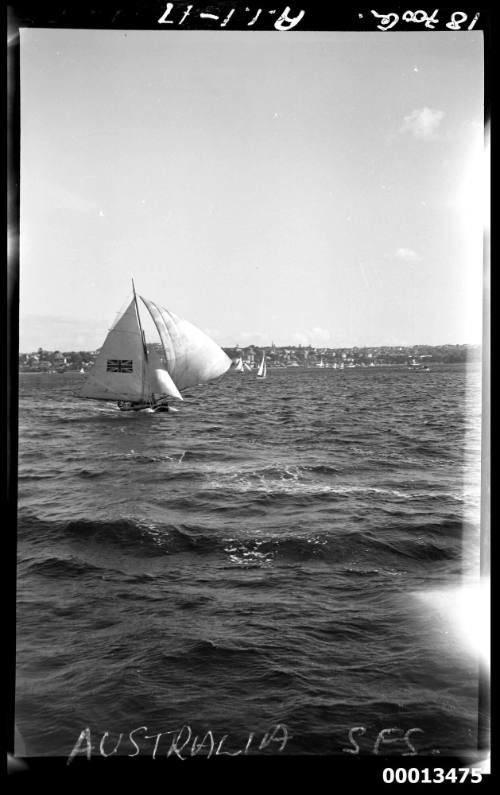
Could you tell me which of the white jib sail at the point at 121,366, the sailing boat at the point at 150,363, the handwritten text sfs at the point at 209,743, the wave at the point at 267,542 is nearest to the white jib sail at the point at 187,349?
→ the sailing boat at the point at 150,363

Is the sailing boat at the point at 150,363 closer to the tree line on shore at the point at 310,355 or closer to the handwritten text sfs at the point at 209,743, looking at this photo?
the tree line on shore at the point at 310,355

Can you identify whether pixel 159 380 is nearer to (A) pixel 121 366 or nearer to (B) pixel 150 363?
(B) pixel 150 363

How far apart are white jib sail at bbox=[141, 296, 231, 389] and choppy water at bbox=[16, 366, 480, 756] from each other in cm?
13

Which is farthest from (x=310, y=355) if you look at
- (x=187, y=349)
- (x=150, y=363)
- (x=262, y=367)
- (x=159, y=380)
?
(x=150, y=363)

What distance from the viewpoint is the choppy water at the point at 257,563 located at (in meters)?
1.78

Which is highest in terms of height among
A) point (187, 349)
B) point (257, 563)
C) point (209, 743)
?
point (187, 349)

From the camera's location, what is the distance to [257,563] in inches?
81.7

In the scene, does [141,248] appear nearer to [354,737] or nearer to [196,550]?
[196,550]

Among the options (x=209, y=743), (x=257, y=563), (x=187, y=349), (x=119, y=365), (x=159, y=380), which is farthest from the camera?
(x=159, y=380)

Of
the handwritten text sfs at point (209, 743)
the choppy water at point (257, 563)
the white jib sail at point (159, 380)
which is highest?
the white jib sail at point (159, 380)

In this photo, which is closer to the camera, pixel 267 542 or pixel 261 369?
pixel 267 542

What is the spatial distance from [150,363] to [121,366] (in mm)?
507

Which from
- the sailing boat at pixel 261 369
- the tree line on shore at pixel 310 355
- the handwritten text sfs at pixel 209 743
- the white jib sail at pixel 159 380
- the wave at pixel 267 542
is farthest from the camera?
the white jib sail at pixel 159 380

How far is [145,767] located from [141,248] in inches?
66.7
